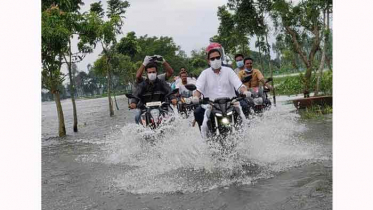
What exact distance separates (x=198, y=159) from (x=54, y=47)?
4355 millimetres

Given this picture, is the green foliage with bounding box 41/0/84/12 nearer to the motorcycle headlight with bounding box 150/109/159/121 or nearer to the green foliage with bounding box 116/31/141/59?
the motorcycle headlight with bounding box 150/109/159/121

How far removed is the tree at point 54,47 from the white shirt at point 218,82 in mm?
3494

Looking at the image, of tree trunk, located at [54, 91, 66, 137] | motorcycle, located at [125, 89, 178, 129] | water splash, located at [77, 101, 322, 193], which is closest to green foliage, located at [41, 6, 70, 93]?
tree trunk, located at [54, 91, 66, 137]

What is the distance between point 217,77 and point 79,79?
4105 mm

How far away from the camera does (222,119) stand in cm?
478

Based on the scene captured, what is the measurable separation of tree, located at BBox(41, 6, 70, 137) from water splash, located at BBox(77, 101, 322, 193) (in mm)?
2209

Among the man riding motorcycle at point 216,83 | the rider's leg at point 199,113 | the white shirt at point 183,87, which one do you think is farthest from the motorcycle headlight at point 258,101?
the rider's leg at point 199,113

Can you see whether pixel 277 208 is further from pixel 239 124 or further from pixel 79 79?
pixel 79 79

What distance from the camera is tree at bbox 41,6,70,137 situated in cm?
774

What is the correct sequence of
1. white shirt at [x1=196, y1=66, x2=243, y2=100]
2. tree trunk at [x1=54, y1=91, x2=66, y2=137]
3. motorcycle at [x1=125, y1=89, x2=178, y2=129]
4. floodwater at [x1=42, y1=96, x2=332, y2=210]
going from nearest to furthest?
floodwater at [x1=42, y1=96, x2=332, y2=210] < white shirt at [x1=196, y1=66, x2=243, y2=100] < motorcycle at [x1=125, y1=89, x2=178, y2=129] < tree trunk at [x1=54, y1=91, x2=66, y2=137]

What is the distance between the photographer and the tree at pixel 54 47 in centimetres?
774

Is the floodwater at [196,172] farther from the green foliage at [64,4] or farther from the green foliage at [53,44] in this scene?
the green foliage at [64,4]
